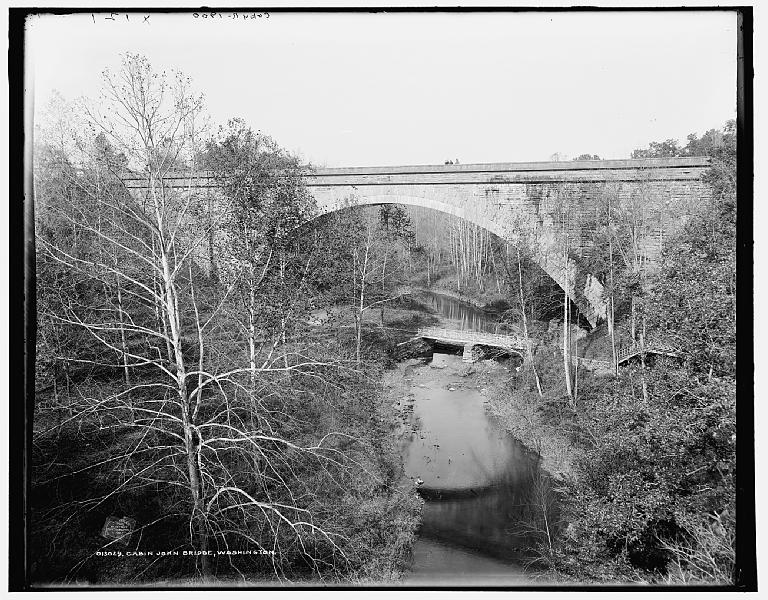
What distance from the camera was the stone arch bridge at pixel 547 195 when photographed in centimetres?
283

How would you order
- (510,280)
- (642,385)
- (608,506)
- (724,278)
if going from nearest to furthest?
(724,278) → (608,506) → (642,385) → (510,280)

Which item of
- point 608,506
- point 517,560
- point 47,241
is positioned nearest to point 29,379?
point 47,241

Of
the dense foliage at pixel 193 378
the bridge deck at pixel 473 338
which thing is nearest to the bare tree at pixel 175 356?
the dense foliage at pixel 193 378

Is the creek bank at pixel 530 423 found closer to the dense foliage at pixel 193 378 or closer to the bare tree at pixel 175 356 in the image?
the dense foliage at pixel 193 378

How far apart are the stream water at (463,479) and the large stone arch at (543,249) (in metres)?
0.73

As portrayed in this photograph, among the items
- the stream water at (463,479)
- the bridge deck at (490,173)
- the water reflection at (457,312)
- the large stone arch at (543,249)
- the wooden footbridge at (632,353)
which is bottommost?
the stream water at (463,479)

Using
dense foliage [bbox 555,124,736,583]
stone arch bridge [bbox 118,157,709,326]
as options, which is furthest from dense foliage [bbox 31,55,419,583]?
dense foliage [bbox 555,124,736,583]

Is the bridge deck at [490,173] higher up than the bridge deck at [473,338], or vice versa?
the bridge deck at [490,173]

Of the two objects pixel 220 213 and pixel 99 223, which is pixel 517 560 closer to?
pixel 220 213

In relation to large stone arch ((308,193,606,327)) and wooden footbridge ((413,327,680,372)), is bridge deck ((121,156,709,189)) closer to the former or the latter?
large stone arch ((308,193,606,327))

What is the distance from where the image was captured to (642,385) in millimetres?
2816

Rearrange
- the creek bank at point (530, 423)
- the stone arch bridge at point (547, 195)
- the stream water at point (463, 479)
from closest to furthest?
the stream water at point (463, 479), the stone arch bridge at point (547, 195), the creek bank at point (530, 423)

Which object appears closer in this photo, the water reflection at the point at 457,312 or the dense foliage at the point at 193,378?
the dense foliage at the point at 193,378

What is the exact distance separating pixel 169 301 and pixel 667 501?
3.39m
